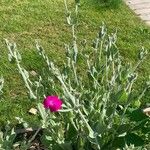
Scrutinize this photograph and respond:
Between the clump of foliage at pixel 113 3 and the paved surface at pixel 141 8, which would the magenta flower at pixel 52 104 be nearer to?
the paved surface at pixel 141 8

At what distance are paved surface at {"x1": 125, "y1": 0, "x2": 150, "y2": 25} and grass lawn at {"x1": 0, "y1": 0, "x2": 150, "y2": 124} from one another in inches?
3.3

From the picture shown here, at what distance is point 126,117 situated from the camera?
3072 millimetres

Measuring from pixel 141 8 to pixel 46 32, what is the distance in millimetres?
1330

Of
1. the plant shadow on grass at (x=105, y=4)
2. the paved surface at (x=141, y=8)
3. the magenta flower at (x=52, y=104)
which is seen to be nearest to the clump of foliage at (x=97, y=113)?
the magenta flower at (x=52, y=104)

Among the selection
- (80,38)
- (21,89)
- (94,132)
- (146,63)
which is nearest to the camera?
(94,132)

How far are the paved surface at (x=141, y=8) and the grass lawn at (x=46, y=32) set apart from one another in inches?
3.3

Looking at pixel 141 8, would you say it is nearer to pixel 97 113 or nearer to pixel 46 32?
pixel 46 32

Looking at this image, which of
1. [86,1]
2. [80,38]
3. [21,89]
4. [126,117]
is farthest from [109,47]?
[86,1]

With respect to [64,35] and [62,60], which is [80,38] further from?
[62,60]

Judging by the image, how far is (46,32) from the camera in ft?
17.1

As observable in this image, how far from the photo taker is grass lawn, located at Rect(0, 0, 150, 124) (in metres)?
4.23

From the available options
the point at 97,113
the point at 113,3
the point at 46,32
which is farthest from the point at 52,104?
the point at 113,3

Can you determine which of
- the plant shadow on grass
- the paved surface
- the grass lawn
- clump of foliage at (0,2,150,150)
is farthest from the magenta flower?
the plant shadow on grass

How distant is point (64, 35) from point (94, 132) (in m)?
2.51
